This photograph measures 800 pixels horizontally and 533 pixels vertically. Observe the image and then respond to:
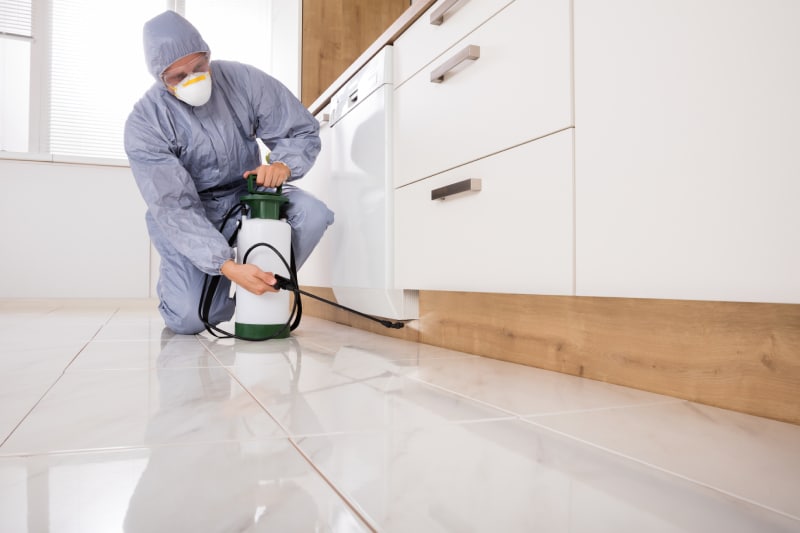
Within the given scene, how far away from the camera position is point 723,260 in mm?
708

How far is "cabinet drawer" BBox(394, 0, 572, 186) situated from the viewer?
3.26 ft

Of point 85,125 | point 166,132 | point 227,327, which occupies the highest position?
point 85,125

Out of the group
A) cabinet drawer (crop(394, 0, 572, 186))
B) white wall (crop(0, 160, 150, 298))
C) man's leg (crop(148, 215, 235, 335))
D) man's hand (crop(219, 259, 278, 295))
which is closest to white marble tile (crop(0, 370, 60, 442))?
man's hand (crop(219, 259, 278, 295))

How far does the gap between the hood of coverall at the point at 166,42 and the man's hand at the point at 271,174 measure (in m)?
0.38

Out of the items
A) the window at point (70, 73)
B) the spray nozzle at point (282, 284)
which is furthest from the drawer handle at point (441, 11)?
the window at point (70, 73)

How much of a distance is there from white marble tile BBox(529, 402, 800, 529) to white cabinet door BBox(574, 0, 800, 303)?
0.53ft

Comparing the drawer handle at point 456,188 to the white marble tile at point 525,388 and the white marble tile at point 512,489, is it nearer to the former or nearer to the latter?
the white marble tile at point 525,388

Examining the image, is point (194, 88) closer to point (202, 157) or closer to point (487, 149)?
point (202, 157)

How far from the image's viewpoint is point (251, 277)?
5.13 feet

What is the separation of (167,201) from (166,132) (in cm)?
24

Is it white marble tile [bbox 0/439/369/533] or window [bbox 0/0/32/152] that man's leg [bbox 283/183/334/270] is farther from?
window [bbox 0/0/32/152]

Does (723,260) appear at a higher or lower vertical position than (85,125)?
lower

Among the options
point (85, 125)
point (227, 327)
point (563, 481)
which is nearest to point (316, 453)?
point (563, 481)

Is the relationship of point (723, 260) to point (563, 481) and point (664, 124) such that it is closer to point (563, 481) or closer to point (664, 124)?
point (664, 124)
